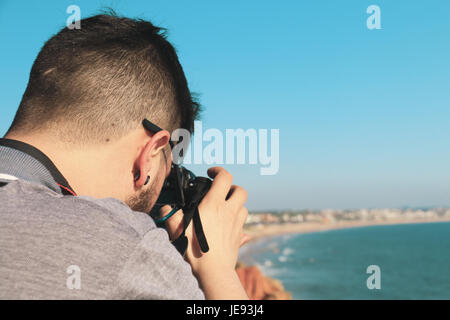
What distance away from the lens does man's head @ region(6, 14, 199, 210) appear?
3.90ft

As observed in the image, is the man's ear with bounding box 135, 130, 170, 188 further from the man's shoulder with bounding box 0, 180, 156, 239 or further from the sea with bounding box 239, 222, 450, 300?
the sea with bounding box 239, 222, 450, 300

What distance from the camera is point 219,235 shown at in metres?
1.29

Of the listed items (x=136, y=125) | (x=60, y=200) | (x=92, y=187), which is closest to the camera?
(x=60, y=200)

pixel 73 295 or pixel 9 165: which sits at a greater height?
pixel 9 165

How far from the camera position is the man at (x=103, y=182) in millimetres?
799

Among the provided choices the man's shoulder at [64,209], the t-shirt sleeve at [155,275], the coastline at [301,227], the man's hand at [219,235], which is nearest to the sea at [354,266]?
the coastline at [301,227]

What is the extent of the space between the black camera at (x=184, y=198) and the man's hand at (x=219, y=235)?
2 cm

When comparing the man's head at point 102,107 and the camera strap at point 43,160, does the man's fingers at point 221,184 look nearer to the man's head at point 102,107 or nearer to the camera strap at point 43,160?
the man's head at point 102,107

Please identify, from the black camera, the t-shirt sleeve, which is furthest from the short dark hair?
the t-shirt sleeve

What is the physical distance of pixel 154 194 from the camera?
1.39 meters

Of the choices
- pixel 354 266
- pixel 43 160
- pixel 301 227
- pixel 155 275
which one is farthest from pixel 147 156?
pixel 301 227
